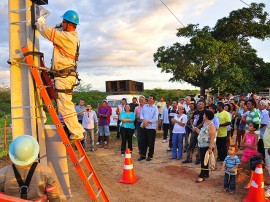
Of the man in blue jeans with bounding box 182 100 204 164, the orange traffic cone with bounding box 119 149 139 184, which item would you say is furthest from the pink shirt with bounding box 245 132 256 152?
the orange traffic cone with bounding box 119 149 139 184

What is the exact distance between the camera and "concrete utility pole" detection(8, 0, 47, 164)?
438cm

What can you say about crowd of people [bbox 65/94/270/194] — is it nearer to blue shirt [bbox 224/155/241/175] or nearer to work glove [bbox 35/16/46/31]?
blue shirt [bbox 224/155/241/175]

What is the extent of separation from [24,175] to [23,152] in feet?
0.88

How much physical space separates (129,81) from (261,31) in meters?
14.2

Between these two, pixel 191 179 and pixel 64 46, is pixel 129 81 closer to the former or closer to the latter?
pixel 191 179

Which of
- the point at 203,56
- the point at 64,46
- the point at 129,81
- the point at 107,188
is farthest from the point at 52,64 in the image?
the point at 203,56

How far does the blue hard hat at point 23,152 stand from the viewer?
2.76 metres

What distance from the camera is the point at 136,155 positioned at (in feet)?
32.2

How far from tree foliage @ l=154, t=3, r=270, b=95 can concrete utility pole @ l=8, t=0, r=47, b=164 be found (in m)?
19.5

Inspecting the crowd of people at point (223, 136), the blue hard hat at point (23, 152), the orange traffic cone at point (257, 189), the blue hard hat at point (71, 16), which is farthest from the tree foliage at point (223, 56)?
the blue hard hat at point (23, 152)

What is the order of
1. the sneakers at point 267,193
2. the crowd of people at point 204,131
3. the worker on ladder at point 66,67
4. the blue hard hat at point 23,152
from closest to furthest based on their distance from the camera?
the blue hard hat at point 23,152
the worker on ladder at point 66,67
the sneakers at point 267,193
the crowd of people at point 204,131

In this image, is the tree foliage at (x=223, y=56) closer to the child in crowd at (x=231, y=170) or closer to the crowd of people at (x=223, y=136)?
the crowd of people at (x=223, y=136)

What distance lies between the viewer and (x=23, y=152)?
2756 mm

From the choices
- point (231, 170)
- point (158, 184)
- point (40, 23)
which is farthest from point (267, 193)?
point (40, 23)
